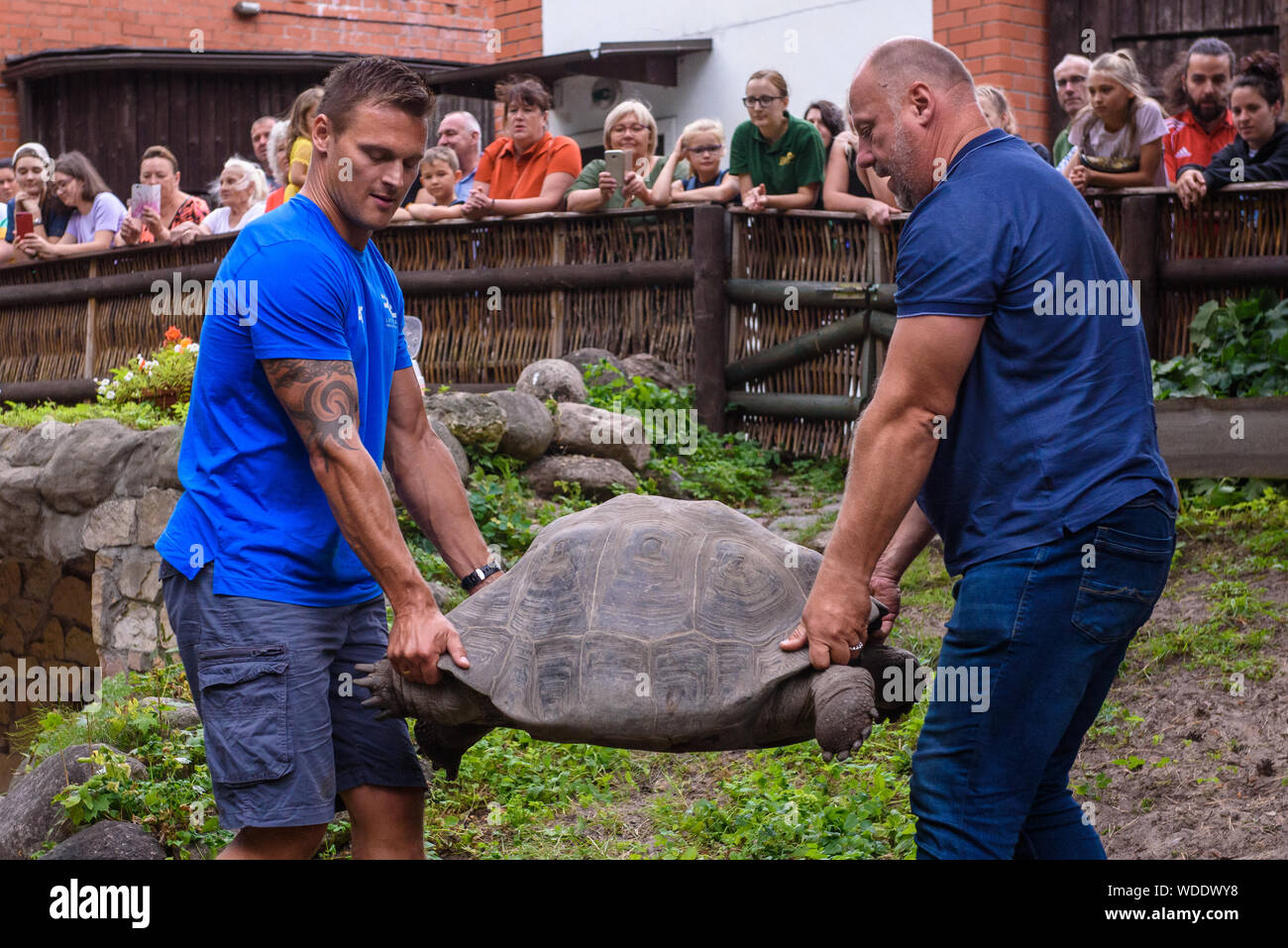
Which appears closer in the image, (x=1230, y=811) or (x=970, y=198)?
(x=970, y=198)

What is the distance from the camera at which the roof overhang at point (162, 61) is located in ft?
62.0

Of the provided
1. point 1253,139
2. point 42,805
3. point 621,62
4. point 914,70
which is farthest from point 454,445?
point 621,62

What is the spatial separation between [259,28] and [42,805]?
56.5ft

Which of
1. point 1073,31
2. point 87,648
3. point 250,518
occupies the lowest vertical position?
point 87,648

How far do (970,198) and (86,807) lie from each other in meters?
4.36

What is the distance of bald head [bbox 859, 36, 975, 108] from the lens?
11.2 ft

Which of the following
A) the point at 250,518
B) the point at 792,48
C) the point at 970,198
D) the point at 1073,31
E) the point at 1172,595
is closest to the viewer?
the point at 970,198

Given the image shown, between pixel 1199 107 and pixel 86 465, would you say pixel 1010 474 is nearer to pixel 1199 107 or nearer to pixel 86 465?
pixel 1199 107

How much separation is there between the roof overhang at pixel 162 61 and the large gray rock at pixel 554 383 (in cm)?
995

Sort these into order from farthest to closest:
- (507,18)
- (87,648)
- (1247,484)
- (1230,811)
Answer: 1. (507,18)
2. (87,648)
3. (1247,484)
4. (1230,811)

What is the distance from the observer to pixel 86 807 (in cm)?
561

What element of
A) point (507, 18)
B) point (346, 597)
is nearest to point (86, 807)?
point (346, 597)

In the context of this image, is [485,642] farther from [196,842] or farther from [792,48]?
[792,48]

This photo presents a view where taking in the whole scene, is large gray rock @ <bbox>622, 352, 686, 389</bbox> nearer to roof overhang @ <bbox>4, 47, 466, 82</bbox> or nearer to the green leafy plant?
the green leafy plant
